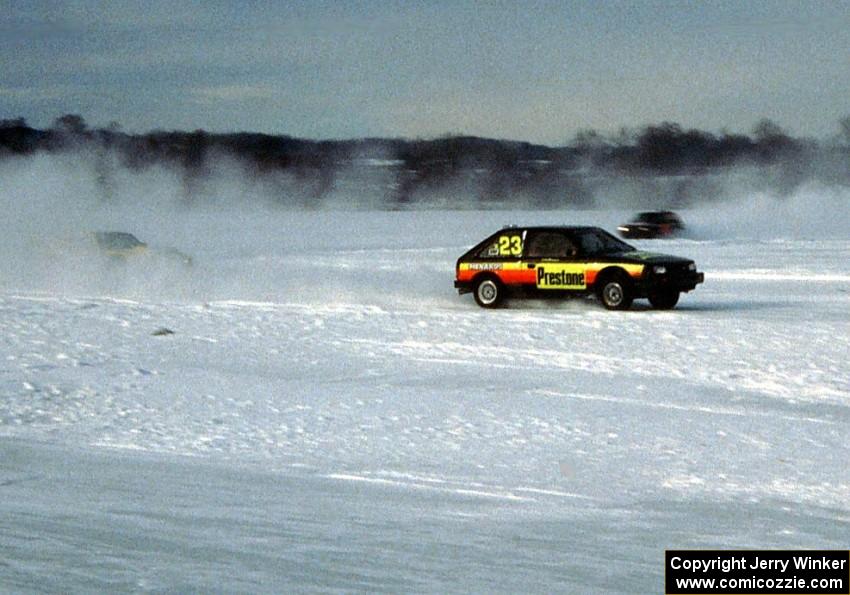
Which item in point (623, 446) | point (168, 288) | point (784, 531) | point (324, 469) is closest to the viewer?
point (784, 531)

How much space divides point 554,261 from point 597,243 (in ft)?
2.52

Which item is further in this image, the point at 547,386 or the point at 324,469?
the point at 547,386

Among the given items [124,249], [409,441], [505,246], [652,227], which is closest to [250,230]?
[652,227]

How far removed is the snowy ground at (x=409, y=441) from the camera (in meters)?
6.30

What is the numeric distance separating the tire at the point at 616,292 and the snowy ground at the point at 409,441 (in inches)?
15.1

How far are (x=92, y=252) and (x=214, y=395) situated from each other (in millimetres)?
16279

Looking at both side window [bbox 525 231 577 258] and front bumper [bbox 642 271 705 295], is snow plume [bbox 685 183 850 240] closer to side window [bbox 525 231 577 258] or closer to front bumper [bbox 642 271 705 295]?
side window [bbox 525 231 577 258]

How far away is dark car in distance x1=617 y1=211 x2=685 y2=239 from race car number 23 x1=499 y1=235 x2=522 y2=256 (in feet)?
90.5

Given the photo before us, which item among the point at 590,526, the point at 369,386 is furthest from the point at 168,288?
the point at 590,526

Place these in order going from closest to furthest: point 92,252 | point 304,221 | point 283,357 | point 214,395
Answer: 1. point 214,395
2. point 283,357
3. point 92,252
4. point 304,221

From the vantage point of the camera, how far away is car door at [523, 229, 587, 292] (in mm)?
19703

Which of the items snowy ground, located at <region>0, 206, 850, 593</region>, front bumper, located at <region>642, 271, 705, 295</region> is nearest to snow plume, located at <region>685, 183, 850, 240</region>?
front bumper, located at <region>642, 271, 705, 295</region>

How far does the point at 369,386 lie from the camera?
12391 mm

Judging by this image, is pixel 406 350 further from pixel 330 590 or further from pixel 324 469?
pixel 330 590
